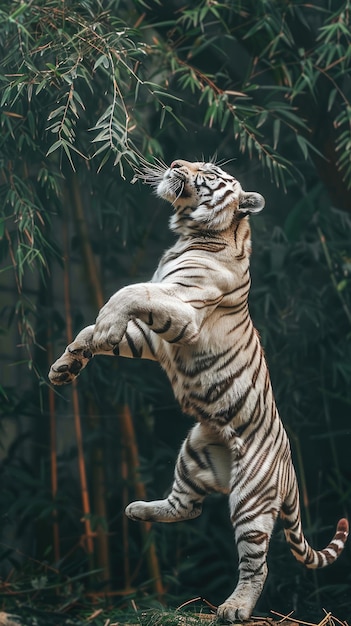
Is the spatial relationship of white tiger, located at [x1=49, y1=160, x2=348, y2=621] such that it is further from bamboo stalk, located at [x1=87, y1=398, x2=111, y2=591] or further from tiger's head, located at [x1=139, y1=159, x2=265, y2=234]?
bamboo stalk, located at [x1=87, y1=398, x2=111, y2=591]

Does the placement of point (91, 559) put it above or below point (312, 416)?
below

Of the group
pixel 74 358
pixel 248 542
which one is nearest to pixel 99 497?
pixel 248 542

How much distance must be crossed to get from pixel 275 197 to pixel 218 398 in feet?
6.56

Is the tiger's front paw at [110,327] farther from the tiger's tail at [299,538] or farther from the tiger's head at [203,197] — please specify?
the tiger's tail at [299,538]

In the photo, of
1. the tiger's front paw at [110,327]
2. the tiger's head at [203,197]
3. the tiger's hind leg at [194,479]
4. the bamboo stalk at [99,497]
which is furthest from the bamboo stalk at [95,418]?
the tiger's front paw at [110,327]

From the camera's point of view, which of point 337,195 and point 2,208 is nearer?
point 2,208

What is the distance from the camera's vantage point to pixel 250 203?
8.80ft

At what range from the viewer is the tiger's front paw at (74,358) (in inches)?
97.7

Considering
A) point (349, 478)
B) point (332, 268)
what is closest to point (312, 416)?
point (349, 478)

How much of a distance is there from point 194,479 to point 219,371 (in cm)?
36

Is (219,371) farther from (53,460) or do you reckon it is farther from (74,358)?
(53,460)

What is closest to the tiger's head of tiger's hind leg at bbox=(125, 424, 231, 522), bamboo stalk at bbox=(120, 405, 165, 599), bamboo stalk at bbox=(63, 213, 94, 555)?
tiger's hind leg at bbox=(125, 424, 231, 522)

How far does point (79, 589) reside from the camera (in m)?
3.96

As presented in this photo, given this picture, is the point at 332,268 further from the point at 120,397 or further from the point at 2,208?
the point at 2,208
